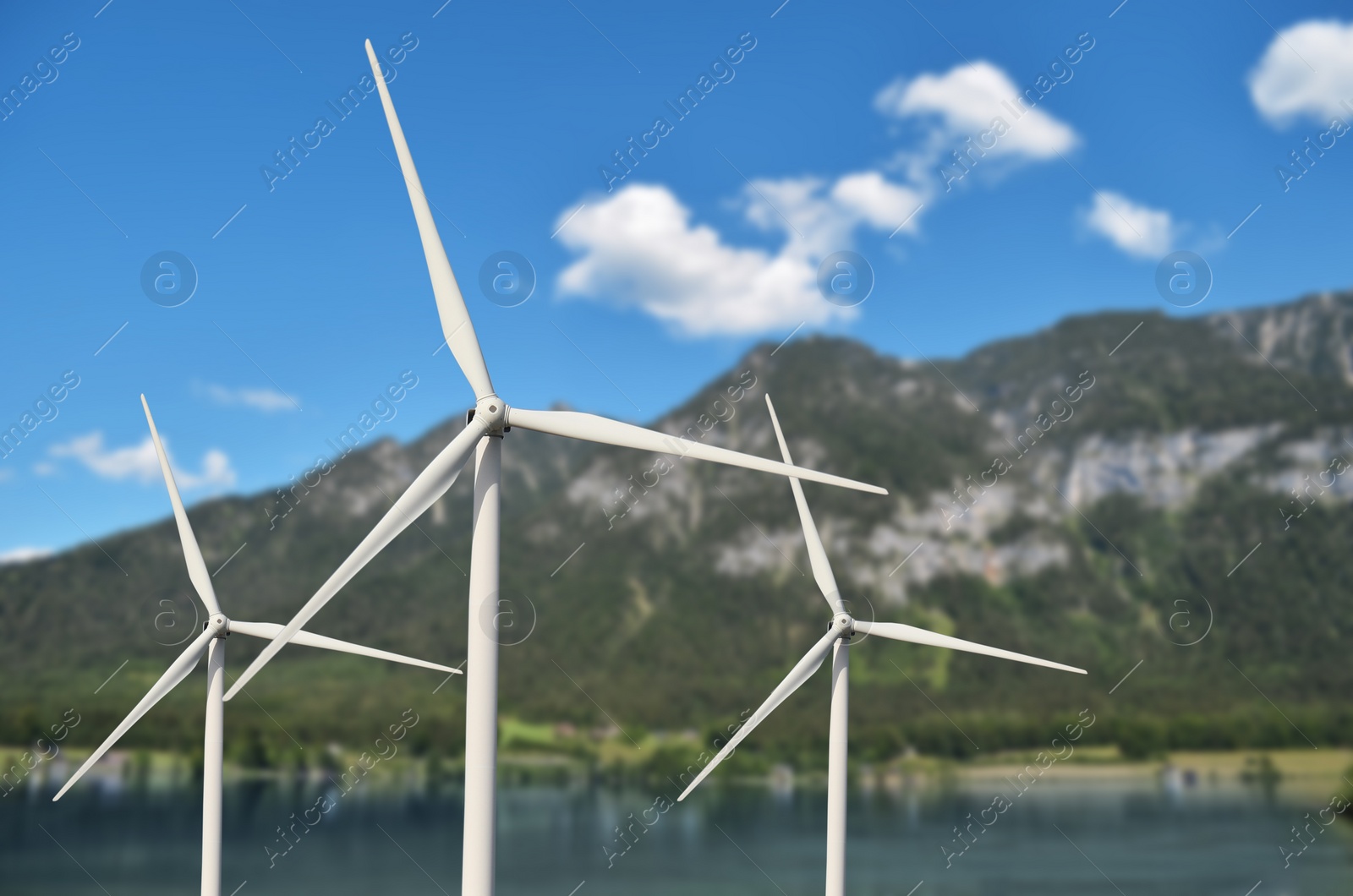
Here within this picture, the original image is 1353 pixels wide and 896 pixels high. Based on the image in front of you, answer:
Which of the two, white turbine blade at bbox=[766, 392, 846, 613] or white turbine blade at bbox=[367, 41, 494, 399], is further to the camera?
white turbine blade at bbox=[766, 392, 846, 613]

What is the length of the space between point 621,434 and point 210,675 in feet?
44.1

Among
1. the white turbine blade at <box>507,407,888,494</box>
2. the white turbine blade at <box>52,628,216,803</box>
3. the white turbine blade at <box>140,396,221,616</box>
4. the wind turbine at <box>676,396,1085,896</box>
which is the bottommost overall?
the wind turbine at <box>676,396,1085,896</box>

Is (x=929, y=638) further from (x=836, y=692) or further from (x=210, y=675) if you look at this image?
(x=210, y=675)

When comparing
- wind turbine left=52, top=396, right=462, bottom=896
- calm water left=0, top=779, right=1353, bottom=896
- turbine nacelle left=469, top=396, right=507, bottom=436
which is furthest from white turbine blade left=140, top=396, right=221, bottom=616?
calm water left=0, top=779, right=1353, bottom=896

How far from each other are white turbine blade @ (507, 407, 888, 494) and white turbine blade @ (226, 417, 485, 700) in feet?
2.81

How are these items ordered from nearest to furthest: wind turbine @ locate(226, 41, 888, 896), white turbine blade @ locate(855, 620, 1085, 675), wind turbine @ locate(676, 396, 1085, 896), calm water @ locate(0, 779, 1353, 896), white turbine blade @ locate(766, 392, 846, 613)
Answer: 1. wind turbine @ locate(226, 41, 888, 896)
2. wind turbine @ locate(676, 396, 1085, 896)
3. white turbine blade @ locate(855, 620, 1085, 675)
4. white turbine blade @ locate(766, 392, 846, 613)
5. calm water @ locate(0, 779, 1353, 896)

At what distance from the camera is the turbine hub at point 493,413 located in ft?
57.9

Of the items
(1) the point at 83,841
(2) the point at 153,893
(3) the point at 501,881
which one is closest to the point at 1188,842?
(3) the point at 501,881

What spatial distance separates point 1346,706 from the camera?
633ft

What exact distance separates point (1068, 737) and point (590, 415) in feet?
629

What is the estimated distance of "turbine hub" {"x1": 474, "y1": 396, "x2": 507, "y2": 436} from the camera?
17.7 meters

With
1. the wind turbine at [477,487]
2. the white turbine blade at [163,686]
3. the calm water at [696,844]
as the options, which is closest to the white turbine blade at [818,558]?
the wind turbine at [477,487]

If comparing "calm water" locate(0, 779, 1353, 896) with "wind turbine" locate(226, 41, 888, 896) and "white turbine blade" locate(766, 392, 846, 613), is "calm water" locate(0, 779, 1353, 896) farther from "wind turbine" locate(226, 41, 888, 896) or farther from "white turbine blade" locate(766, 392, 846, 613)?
"wind turbine" locate(226, 41, 888, 896)

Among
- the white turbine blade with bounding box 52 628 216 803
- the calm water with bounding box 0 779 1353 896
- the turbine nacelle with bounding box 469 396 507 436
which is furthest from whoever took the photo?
the calm water with bounding box 0 779 1353 896
